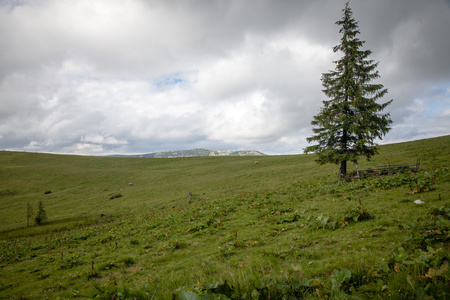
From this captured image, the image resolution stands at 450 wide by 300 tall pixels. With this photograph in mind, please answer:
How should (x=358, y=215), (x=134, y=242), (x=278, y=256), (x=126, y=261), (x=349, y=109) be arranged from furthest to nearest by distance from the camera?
(x=349, y=109), (x=134, y=242), (x=126, y=261), (x=358, y=215), (x=278, y=256)

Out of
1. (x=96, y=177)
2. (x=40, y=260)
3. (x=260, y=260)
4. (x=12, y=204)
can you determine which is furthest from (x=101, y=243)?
(x=96, y=177)

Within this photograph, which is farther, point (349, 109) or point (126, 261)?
point (349, 109)

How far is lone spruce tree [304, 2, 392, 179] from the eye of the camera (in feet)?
72.4

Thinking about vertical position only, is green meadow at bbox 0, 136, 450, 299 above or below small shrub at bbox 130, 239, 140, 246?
above

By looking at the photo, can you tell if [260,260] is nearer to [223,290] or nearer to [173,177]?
[223,290]

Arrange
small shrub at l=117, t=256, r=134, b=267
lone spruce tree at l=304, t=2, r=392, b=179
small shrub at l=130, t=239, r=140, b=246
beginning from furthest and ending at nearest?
lone spruce tree at l=304, t=2, r=392, b=179
small shrub at l=130, t=239, r=140, b=246
small shrub at l=117, t=256, r=134, b=267

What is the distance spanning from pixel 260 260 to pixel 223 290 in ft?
11.6

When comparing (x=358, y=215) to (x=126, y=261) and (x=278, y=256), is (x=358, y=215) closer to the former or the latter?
(x=278, y=256)

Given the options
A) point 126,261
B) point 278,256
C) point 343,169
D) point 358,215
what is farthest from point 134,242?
point 343,169

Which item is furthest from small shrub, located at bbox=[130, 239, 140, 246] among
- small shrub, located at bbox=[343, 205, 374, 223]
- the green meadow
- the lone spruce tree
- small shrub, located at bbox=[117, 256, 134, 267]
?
the lone spruce tree

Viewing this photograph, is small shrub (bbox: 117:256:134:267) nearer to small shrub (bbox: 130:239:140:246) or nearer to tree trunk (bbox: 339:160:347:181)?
small shrub (bbox: 130:239:140:246)

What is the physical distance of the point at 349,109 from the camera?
23562 millimetres

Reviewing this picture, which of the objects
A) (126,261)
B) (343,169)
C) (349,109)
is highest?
(349,109)

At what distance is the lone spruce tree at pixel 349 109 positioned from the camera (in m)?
22.1
